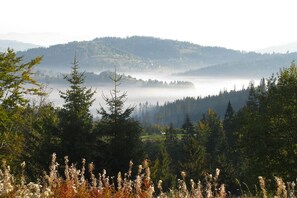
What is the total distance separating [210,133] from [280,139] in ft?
234

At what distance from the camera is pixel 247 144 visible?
27.8m

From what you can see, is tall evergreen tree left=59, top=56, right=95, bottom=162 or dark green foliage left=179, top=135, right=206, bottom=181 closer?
tall evergreen tree left=59, top=56, right=95, bottom=162

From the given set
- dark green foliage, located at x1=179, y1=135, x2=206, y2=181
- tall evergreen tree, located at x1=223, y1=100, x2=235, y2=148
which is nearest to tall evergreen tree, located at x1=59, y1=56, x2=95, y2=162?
dark green foliage, located at x1=179, y1=135, x2=206, y2=181

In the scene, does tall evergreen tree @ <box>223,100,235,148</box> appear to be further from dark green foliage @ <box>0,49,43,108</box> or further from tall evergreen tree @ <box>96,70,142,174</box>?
dark green foliage @ <box>0,49,43,108</box>

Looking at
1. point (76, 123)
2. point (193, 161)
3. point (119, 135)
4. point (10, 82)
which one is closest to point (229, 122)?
point (193, 161)

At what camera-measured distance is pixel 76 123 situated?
25.4 m

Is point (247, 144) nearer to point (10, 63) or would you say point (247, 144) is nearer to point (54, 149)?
point (54, 149)

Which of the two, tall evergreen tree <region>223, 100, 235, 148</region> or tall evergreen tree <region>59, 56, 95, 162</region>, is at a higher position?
tall evergreen tree <region>59, 56, 95, 162</region>

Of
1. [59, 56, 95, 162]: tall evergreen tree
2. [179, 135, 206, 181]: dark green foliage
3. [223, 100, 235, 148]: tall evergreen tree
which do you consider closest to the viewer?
[59, 56, 95, 162]: tall evergreen tree

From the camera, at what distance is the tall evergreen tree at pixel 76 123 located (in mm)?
24984

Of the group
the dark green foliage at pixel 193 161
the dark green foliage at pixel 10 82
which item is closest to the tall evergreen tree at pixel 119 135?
the dark green foliage at pixel 10 82

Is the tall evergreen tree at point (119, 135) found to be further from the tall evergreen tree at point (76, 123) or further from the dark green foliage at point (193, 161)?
the dark green foliage at point (193, 161)

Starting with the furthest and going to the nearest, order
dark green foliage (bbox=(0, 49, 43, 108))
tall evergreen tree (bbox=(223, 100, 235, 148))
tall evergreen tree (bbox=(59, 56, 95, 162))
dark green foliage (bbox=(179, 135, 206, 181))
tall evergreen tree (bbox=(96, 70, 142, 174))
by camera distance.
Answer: tall evergreen tree (bbox=(223, 100, 235, 148)) → dark green foliage (bbox=(179, 135, 206, 181)) → tall evergreen tree (bbox=(96, 70, 142, 174)) → tall evergreen tree (bbox=(59, 56, 95, 162)) → dark green foliage (bbox=(0, 49, 43, 108))

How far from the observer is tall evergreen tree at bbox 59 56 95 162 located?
82.0 ft
